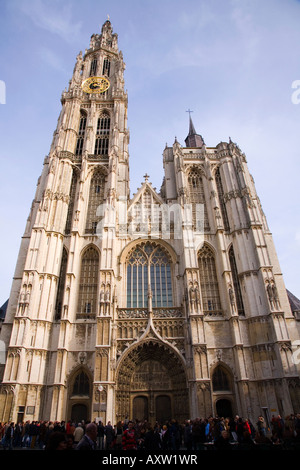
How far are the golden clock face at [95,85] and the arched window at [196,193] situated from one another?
15.4m

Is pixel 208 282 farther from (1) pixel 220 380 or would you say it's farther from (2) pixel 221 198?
(2) pixel 221 198

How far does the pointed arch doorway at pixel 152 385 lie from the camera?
18953 millimetres

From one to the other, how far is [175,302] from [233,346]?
4.87 metres

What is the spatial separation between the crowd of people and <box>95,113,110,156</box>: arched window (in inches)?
898

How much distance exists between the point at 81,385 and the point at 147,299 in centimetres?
689

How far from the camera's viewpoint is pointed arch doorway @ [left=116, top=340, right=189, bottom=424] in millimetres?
18953

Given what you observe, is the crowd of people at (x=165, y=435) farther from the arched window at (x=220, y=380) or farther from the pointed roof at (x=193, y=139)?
the pointed roof at (x=193, y=139)

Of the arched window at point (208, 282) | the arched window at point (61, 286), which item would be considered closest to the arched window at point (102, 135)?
the arched window at point (61, 286)

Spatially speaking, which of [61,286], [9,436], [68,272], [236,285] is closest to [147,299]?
[68,272]

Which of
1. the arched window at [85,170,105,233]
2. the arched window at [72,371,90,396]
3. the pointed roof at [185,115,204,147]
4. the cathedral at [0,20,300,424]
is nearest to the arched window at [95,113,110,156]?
the cathedral at [0,20,300,424]

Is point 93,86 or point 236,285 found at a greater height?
point 93,86

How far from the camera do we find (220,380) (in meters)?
19.3
